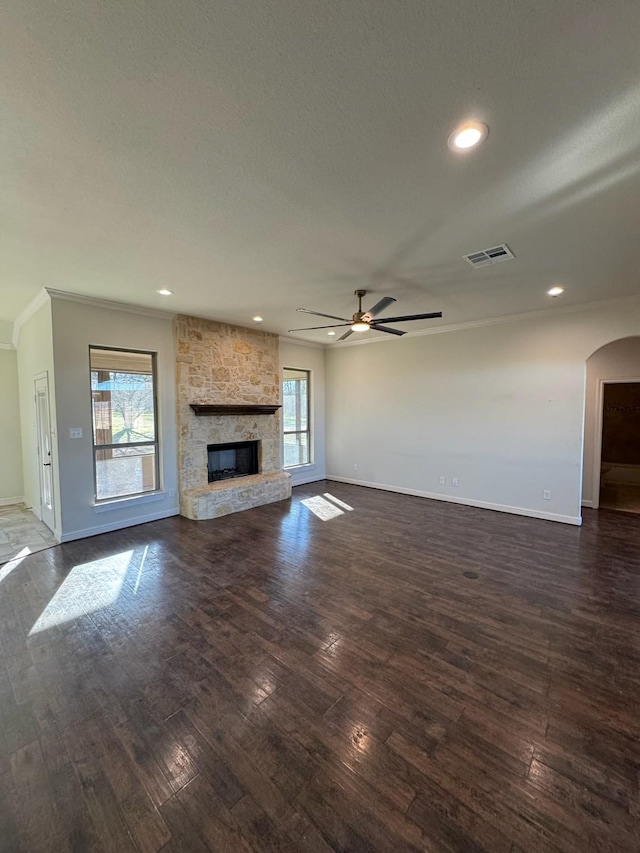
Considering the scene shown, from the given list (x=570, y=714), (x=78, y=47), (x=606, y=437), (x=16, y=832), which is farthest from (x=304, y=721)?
(x=606, y=437)

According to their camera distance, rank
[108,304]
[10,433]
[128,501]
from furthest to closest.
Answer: [10,433] < [128,501] < [108,304]

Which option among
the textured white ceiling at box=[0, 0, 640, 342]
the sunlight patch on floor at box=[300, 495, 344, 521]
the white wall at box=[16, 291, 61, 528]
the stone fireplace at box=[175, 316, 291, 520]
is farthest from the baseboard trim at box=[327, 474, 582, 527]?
the white wall at box=[16, 291, 61, 528]

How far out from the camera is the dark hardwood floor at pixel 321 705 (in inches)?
56.7

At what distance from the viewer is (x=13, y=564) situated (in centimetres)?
388

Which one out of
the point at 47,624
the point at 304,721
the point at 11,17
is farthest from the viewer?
the point at 47,624

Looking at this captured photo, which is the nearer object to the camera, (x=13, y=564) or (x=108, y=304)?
(x=13, y=564)

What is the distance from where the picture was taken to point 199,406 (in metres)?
5.56

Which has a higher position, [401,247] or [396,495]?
[401,247]

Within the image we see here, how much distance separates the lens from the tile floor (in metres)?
4.25

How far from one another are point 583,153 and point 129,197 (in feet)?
9.32

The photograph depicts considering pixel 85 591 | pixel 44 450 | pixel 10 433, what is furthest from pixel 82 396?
pixel 10 433

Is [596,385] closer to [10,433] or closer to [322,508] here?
[322,508]

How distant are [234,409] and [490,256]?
4.36 m

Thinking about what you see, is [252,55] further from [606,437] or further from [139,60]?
[606,437]
